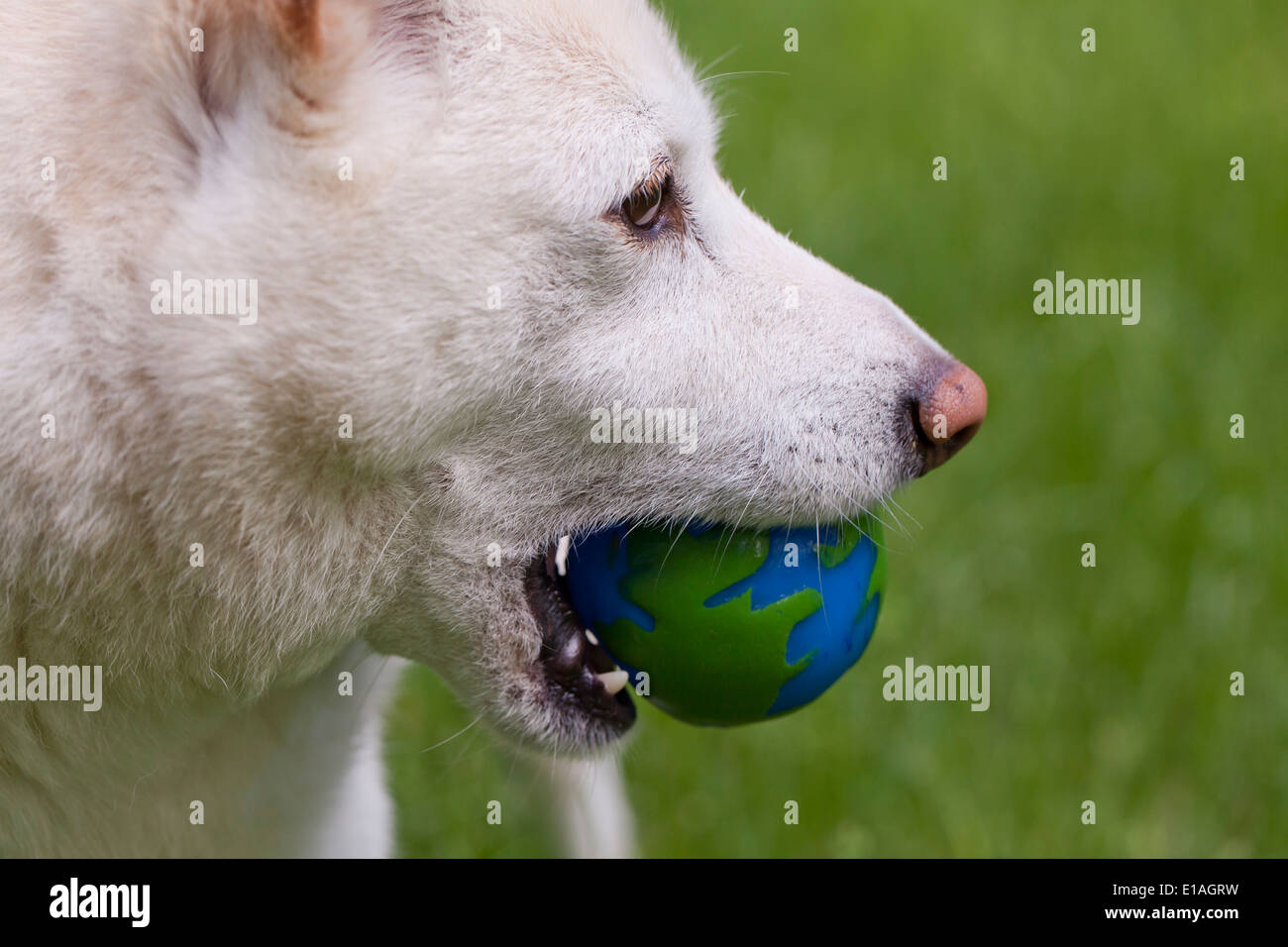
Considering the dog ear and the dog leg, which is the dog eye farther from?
the dog leg

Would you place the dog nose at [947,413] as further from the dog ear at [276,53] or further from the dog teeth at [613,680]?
the dog ear at [276,53]

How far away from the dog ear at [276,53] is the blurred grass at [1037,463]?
823 millimetres

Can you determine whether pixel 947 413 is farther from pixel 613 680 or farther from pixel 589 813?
pixel 589 813

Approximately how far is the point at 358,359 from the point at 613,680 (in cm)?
83

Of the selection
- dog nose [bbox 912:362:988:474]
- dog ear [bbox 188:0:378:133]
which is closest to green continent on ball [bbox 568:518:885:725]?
dog nose [bbox 912:362:988:474]

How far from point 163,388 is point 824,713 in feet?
8.23

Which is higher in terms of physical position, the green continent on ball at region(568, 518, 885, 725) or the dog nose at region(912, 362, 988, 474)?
the dog nose at region(912, 362, 988, 474)

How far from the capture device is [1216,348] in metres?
5.48

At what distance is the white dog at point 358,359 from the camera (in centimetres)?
212

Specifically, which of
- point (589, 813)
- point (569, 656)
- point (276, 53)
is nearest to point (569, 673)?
point (569, 656)

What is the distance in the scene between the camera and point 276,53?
Answer: 2.13 meters

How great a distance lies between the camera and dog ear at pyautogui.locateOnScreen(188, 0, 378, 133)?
2113 mm
